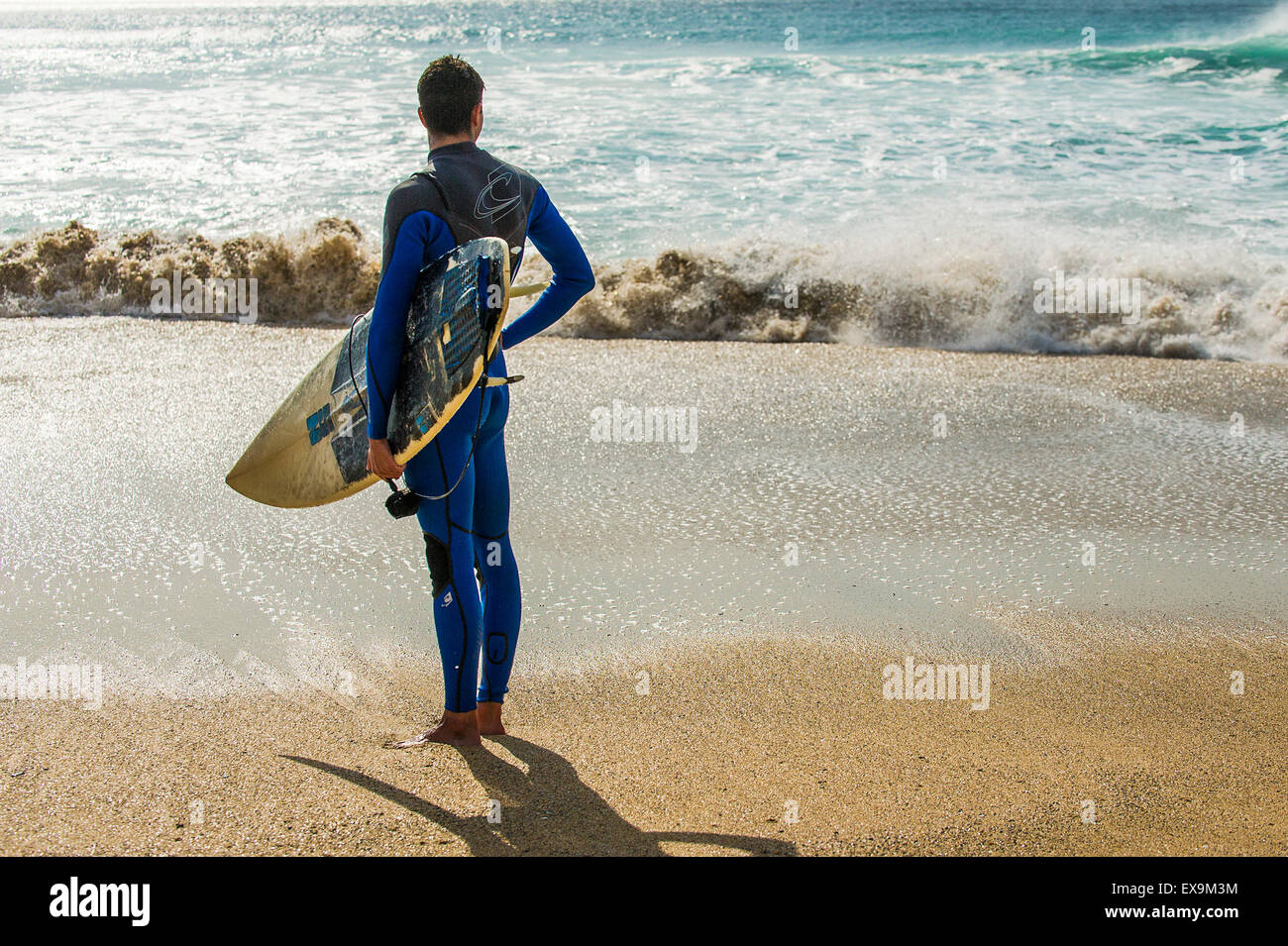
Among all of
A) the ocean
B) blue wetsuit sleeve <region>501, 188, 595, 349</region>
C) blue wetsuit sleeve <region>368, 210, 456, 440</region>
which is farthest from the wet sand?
the ocean

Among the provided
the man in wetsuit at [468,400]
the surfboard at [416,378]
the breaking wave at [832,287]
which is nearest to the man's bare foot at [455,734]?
the man in wetsuit at [468,400]

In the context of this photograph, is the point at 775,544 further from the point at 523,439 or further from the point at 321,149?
the point at 321,149

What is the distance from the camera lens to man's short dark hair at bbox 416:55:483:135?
7.50 ft

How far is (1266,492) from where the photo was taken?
4199mm

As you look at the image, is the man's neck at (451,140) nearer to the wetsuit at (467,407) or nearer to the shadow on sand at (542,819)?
the wetsuit at (467,407)

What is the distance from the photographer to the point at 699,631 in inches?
125

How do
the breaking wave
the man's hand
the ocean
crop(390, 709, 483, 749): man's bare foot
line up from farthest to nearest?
the ocean
the breaking wave
crop(390, 709, 483, 749): man's bare foot
the man's hand

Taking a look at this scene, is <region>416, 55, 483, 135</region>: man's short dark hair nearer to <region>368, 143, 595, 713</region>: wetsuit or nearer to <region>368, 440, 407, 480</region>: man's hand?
<region>368, 143, 595, 713</region>: wetsuit

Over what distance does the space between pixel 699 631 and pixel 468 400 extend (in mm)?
1183


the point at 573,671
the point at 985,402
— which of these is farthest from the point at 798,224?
the point at 573,671

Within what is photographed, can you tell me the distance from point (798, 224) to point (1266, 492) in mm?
5444

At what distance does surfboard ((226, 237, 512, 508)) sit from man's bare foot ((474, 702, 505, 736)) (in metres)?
0.65

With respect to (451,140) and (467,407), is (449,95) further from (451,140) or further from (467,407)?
(467,407)

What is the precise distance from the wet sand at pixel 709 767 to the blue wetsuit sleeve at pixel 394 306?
85 centimetres
